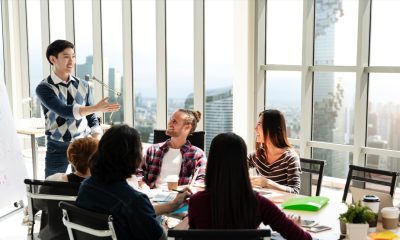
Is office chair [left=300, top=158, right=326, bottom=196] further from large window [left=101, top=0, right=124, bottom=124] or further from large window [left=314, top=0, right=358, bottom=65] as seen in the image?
large window [left=101, top=0, right=124, bottom=124]

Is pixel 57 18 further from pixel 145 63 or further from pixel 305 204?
pixel 305 204

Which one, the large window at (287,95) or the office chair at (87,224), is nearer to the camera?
the office chair at (87,224)

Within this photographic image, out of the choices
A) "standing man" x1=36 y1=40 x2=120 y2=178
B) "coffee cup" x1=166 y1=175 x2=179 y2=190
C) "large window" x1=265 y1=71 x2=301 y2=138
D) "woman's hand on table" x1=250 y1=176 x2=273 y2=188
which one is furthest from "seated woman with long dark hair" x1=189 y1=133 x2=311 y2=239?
"large window" x1=265 y1=71 x2=301 y2=138

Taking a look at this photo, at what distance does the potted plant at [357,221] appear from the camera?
2385mm

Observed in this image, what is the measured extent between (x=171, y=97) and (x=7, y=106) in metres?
2.38

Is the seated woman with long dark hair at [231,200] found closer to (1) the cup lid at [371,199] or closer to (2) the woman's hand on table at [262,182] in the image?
(1) the cup lid at [371,199]

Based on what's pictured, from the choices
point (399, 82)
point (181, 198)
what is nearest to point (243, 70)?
point (399, 82)

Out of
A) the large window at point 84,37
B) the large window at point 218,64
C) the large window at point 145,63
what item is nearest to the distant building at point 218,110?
the large window at point 218,64

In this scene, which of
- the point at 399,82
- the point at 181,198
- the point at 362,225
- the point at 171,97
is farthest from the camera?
the point at 171,97

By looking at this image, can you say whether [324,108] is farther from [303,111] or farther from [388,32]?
[388,32]

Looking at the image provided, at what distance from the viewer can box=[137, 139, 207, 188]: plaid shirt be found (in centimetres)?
375

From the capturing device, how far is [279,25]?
18.5 feet

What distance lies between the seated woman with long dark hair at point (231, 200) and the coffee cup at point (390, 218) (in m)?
0.54

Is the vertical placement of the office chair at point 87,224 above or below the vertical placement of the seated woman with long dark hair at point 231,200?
below
